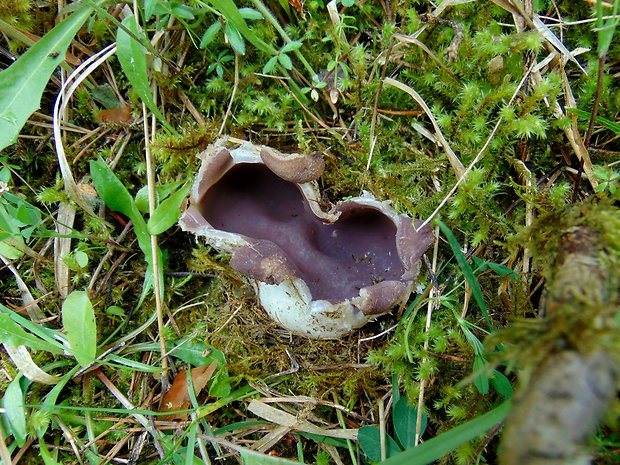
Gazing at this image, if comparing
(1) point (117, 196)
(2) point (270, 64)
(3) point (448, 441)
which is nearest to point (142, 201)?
(1) point (117, 196)

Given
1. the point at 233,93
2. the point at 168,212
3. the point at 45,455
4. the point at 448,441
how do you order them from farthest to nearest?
the point at 233,93, the point at 168,212, the point at 45,455, the point at 448,441

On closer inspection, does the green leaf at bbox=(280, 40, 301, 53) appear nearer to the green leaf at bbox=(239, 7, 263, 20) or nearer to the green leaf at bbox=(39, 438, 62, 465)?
the green leaf at bbox=(239, 7, 263, 20)

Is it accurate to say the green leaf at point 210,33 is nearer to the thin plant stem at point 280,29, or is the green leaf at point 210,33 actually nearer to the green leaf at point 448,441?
the thin plant stem at point 280,29

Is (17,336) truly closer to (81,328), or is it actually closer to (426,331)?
(81,328)

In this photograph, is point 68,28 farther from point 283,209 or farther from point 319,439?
point 319,439

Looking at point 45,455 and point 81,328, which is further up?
point 81,328

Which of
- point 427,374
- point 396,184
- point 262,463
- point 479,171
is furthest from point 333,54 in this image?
point 262,463
